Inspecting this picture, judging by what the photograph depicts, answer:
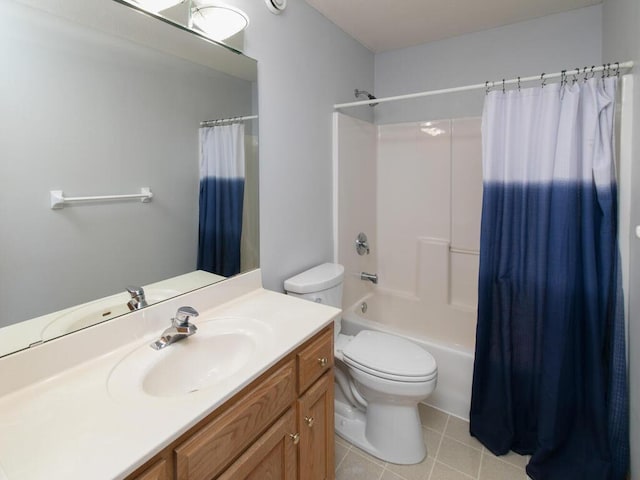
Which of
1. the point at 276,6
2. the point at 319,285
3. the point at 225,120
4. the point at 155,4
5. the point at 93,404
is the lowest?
the point at 93,404

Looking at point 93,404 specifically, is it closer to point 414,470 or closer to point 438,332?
point 414,470

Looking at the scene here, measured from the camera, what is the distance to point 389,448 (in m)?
1.67

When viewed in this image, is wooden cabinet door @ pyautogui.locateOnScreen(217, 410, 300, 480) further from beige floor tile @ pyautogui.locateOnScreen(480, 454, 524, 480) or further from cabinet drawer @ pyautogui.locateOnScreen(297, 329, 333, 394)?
beige floor tile @ pyautogui.locateOnScreen(480, 454, 524, 480)

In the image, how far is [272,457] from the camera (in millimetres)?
1026

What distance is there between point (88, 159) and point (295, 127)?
106 cm

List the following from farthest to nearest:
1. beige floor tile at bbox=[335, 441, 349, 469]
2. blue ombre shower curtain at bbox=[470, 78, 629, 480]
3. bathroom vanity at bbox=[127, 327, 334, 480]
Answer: beige floor tile at bbox=[335, 441, 349, 469]
blue ombre shower curtain at bbox=[470, 78, 629, 480]
bathroom vanity at bbox=[127, 327, 334, 480]

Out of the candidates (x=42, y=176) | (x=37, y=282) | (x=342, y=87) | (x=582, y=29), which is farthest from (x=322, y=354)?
(x=582, y=29)

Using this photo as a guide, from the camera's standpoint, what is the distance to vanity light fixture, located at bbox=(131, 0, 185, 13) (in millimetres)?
1132

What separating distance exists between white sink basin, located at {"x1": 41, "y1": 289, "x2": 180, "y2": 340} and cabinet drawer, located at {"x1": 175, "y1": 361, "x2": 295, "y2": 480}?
52 centimetres

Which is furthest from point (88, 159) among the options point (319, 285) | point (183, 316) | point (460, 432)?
point (460, 432)

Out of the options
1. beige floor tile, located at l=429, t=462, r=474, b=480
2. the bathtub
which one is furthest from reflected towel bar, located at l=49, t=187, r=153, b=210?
beige floor tile, located at l=429, t=462, r=474, b=480

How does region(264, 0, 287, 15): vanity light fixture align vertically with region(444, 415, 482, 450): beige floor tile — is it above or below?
above

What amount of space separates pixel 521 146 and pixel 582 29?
103 cm

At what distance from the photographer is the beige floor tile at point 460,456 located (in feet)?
5.30
